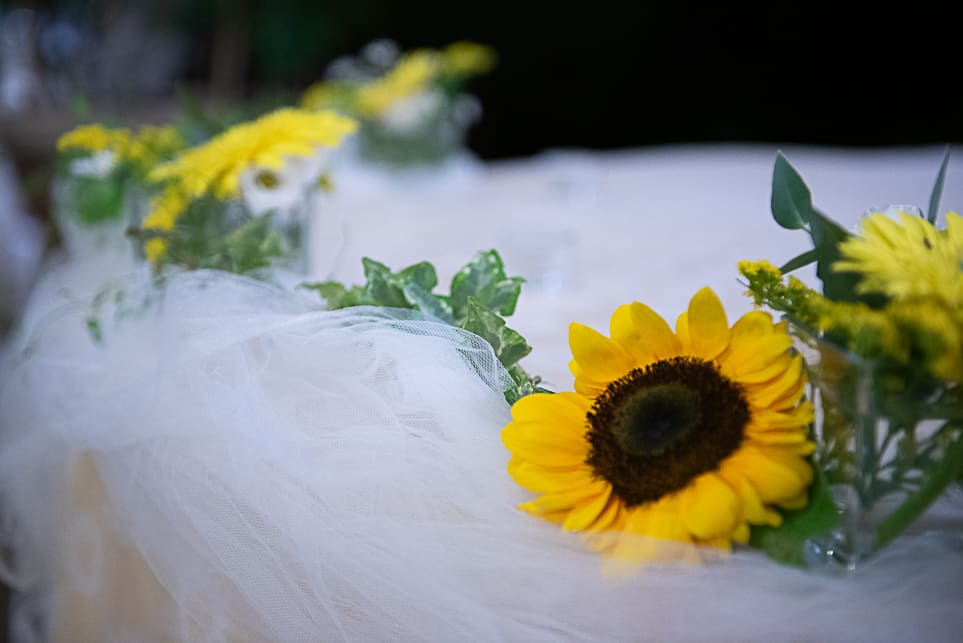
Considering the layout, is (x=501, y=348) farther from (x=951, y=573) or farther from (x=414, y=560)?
(x=951, y=573)

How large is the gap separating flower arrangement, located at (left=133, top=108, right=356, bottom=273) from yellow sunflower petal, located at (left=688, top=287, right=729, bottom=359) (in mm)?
516

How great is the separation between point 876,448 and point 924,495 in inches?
1.7

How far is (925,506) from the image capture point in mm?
554

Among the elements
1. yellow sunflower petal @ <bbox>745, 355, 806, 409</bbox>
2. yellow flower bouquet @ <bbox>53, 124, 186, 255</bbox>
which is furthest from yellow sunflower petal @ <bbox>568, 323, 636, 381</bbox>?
yellow flower bouquet @ <bbox>53, 124, 186, 255</bbox>

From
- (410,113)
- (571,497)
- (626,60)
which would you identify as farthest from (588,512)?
(626,60)

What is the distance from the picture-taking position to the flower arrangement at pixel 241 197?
3.28ft

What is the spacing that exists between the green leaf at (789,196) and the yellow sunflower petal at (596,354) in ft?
Answer: 0.54

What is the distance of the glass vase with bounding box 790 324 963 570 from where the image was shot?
530 mm

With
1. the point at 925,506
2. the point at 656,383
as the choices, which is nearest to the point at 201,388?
the point at 656,383

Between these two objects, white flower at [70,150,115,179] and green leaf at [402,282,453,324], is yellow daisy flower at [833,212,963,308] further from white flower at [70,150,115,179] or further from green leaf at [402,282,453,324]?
white flower at [70,150,115,179]

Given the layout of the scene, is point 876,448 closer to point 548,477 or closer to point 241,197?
point 548,477

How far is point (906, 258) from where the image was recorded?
55 centimetres

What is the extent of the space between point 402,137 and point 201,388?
1.44 meters

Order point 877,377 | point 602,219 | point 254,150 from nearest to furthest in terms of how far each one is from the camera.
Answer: point 877,377
point 254,150
point 602,219
